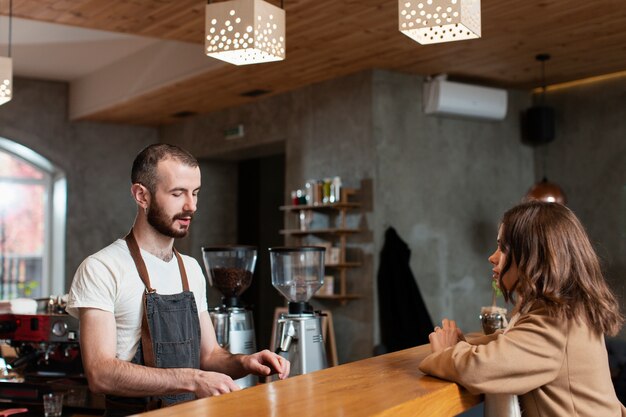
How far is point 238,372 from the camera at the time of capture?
8.27ft

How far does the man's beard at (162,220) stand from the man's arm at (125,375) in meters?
0.32

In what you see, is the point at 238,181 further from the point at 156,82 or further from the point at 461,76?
the point at 461,76

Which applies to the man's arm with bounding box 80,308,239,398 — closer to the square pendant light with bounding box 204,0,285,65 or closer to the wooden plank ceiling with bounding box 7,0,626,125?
the square pendant light with bounding box 204,0,285,65

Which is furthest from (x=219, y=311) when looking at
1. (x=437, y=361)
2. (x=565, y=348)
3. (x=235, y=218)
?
(x=235, y=218)

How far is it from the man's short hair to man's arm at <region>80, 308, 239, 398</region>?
420 millimetres

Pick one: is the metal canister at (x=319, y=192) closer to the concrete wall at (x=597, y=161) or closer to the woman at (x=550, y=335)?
the concrete wall at (x=597, y=161)

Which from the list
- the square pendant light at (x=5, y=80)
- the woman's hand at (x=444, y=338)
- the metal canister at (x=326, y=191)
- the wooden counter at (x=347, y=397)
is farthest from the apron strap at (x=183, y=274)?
the metal canister at (x=326, y=191)

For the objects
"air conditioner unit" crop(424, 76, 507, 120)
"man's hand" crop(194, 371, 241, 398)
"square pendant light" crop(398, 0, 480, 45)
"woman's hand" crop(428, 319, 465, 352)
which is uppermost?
"air conditioner unit" crop(424, 76, 507, 120)

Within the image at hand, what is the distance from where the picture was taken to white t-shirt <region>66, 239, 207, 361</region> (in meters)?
2.24

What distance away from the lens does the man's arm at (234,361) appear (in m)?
2.42

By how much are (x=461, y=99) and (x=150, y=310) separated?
459 cm

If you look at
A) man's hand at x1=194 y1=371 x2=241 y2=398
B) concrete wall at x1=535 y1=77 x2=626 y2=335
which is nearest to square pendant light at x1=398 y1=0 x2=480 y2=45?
man's hand at x1=194 y1=371 x2=241 y2=398

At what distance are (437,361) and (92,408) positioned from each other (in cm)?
152

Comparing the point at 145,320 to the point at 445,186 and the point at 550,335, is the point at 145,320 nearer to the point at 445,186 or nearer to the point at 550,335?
the point at 550,335
